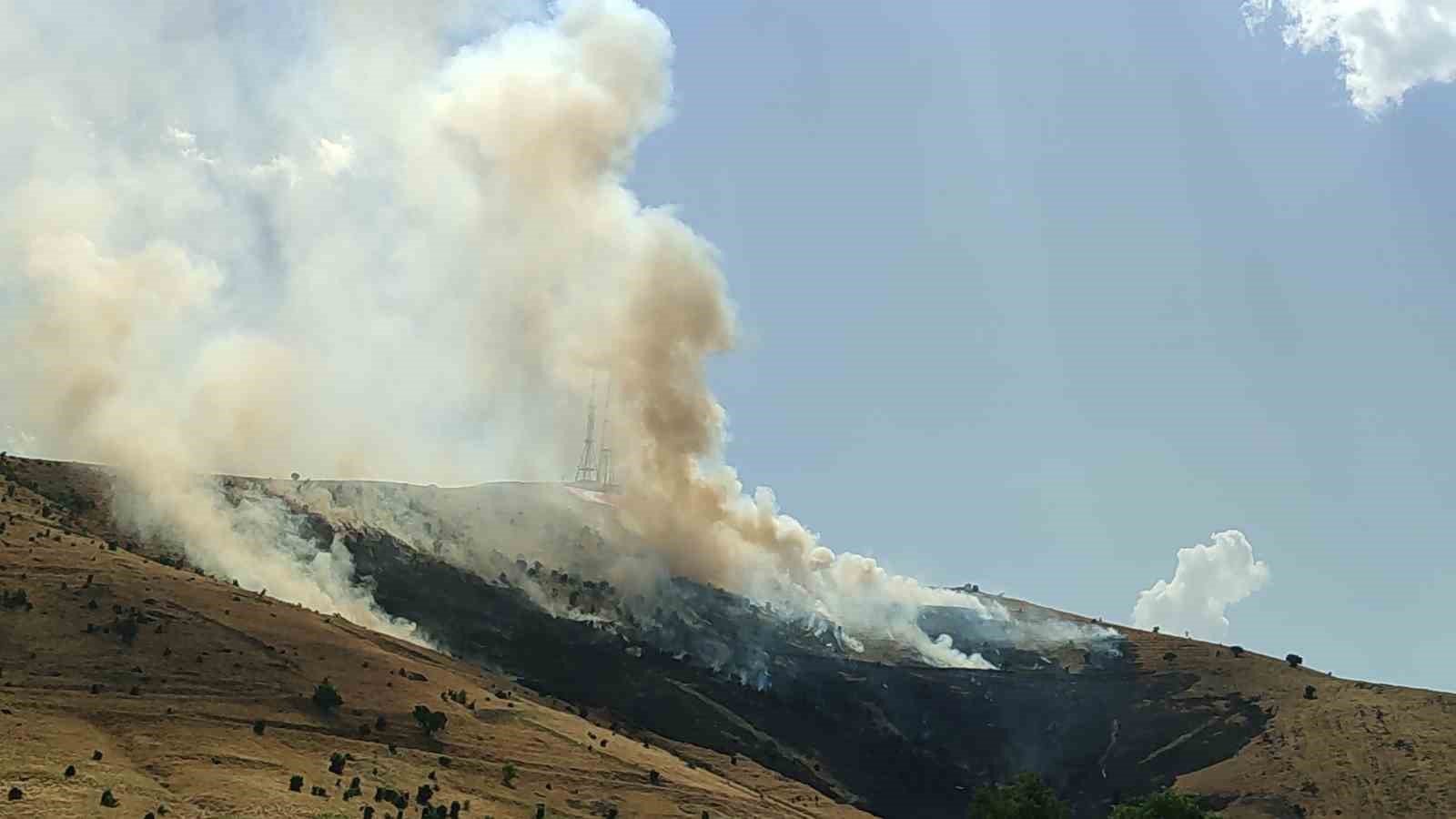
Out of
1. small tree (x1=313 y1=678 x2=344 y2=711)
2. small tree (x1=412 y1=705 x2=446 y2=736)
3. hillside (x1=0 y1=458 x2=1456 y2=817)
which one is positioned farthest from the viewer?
small tree (x1=412 y1=705 x2=446 y2=736)

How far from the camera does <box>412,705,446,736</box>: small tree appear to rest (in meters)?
126

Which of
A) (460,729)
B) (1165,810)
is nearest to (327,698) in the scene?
(460,729)

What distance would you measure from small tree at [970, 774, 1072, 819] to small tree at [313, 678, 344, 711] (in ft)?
208

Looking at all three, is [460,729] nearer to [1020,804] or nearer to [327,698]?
[327,698]

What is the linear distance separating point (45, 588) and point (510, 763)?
2118 inches

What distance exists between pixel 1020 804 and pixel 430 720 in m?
57.8

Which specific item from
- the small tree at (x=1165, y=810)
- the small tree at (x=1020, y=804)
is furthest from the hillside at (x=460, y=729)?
the small tree at (x=1165, y=810)

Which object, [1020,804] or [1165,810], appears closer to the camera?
[1165,810]

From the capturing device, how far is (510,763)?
12431 cm

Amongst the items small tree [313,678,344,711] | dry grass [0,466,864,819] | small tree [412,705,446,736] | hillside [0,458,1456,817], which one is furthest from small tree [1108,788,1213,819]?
small tree [313,678,344,711]

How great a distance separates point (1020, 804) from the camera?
11694cm

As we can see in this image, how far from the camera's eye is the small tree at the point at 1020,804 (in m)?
116

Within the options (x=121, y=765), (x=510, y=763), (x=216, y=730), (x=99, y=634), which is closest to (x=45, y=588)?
(x=99, y=634)

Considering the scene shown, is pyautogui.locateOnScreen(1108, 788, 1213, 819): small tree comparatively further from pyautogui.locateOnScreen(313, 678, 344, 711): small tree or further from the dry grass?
pyautogui.locateOnScreen(313, 678, 344, 711): small tree
